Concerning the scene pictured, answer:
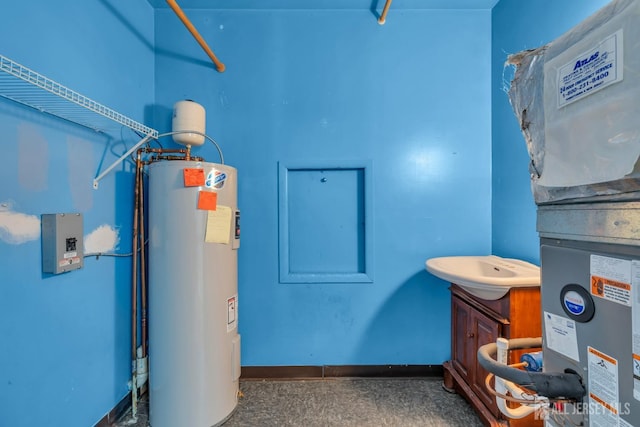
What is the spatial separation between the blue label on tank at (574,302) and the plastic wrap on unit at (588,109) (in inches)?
8.0

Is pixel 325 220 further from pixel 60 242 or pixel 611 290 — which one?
pixel 611 290

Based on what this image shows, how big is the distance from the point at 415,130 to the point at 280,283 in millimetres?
1400

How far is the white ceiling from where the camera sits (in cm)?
182

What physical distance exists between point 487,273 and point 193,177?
1.72 metres

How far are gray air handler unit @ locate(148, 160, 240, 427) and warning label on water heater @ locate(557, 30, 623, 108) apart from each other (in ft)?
4.47

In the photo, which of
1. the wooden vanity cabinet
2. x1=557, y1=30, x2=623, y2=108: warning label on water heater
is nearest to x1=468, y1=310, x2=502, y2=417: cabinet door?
the wooden vanity cabinet

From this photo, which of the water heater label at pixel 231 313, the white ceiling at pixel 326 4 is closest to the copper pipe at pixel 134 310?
the water heater label at pixel 231 313

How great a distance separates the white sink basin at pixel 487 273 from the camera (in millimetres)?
1227

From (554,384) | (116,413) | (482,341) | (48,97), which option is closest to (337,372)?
(482,341)

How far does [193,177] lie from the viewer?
138 centimetres

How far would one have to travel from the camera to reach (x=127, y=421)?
1.54 meters

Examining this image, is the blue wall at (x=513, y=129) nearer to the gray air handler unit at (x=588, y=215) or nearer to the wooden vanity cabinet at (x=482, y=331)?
the wooden vanity cabinet at (x=482, y=331)

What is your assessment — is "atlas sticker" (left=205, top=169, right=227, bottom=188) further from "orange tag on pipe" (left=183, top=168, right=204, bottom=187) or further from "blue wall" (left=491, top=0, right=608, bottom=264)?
"blue wall" (left=491, top=0, right=608, bottom=264)

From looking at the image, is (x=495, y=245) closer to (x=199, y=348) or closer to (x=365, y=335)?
(x=365, y=335)
